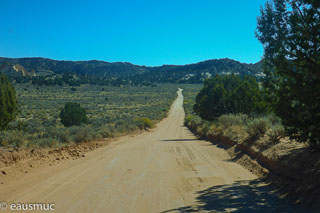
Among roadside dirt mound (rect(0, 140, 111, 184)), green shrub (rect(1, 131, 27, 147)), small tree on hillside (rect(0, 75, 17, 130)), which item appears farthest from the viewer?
small tree on hillside (rect(0, 75, 17, 130))

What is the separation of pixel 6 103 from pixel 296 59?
20765 millimetres

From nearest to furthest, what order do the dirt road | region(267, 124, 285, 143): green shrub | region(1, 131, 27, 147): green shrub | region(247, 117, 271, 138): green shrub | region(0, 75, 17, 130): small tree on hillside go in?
the dirt road
region(267, 124, 285, 143): green shrub
region(247, 117, 271, 138): green shrub
region(1, 131, 27, 147): green shrub
region(0, 75, 17, 130): small tree on hillside

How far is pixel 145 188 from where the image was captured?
7.67 metres

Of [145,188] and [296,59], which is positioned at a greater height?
[296,59]

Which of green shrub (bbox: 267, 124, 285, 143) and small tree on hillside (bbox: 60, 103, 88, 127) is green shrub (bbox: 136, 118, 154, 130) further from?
green shrub (bbox: 267, 124, 285, 143)

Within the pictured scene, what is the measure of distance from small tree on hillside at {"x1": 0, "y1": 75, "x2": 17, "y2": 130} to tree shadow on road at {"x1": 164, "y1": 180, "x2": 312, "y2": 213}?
60.8ft

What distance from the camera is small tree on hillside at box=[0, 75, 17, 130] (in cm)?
2084

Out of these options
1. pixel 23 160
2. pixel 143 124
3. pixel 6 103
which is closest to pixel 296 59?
pixel 23 160

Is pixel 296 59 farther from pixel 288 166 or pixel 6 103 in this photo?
pixel 6 103

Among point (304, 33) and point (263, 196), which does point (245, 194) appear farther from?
point (304, 33)

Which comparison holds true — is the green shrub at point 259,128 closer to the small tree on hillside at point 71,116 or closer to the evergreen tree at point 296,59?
the evergreen tree at point 296,59

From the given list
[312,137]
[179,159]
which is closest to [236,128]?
[179,159]

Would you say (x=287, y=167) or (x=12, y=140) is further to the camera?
(x=12, y=140)

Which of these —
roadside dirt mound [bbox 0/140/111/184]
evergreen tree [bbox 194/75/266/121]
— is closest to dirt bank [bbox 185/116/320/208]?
roadside dirt mound [bbox 0/140/111/184]
